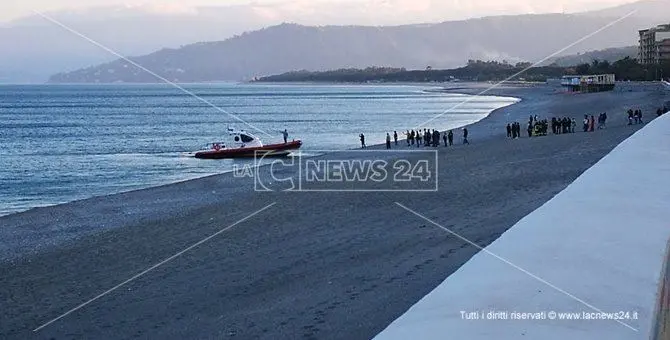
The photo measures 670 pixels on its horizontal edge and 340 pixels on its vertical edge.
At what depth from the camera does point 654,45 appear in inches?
5531

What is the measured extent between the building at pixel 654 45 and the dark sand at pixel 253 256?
123093mm

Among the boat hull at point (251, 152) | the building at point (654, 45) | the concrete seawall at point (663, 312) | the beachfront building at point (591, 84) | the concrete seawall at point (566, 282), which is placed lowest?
the boat hull at point (251, 152)

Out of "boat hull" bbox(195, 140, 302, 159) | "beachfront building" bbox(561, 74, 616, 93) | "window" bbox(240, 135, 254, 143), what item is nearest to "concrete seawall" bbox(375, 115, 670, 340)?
"boat hull" bbox(195, 140, 302, 159)

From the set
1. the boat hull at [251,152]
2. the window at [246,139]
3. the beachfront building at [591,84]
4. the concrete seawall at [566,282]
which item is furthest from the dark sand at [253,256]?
the beachfront building at [591,84]

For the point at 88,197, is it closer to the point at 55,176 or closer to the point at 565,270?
the point at 55,176

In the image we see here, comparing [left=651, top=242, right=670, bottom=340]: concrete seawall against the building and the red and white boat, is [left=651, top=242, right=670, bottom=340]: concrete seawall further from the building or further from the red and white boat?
the building

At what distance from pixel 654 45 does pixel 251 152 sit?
120 meters

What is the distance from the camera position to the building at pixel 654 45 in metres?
135

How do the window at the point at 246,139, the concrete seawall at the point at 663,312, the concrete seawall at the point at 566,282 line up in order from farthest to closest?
the window at the point at 246,139, the concrete seawall at the point at 663,312, the concrete seawall at the point at 566,282

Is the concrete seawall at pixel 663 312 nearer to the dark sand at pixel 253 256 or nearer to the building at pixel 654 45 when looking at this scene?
the dark sand at pixel 253 256

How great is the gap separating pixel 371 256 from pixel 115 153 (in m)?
30.7

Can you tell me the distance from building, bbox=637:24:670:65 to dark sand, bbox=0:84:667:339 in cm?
12309

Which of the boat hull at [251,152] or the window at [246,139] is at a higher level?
the window at [246,139]

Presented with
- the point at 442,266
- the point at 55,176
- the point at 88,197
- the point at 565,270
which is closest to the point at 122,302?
the point at 442,266
